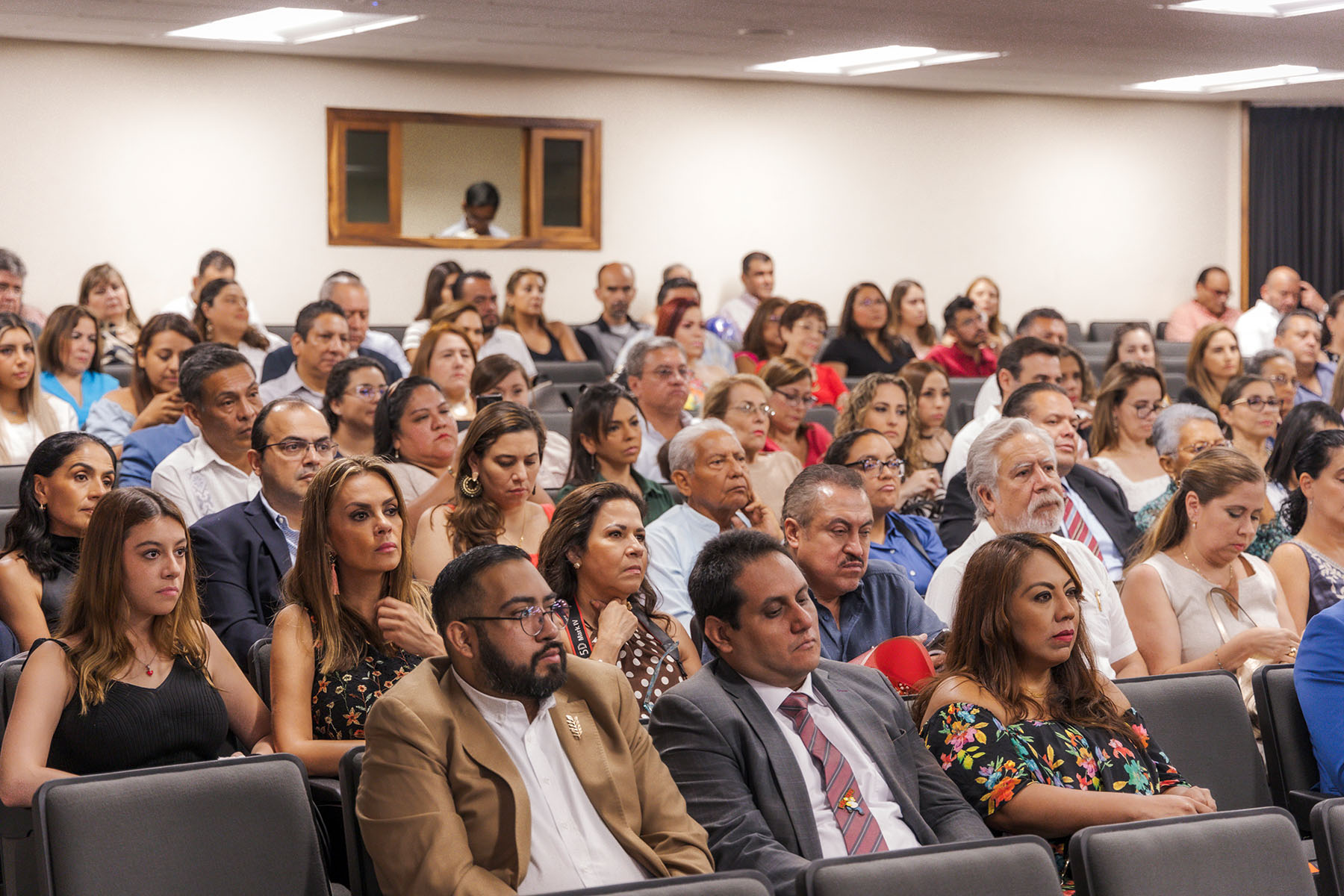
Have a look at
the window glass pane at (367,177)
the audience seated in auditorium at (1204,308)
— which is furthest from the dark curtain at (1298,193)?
the window glass pane at (367,177)

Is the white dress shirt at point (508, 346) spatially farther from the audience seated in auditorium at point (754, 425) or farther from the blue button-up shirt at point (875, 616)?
the blue button-up shirt at point (875, 616)

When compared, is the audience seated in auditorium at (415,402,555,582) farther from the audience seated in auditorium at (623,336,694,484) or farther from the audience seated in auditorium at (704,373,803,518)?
the audience seated in auditorium at (623,336,694,484)

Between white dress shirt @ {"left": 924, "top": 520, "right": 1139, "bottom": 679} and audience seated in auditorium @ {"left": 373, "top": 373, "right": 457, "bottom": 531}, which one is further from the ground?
audience seated in auditorium @ {"left": 373, "top": 373, "right": 457, "bottom": 531}

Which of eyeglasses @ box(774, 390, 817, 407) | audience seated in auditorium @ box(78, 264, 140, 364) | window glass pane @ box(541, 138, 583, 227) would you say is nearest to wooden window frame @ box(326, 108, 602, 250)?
window glass pane @ box(541, 138, 583, 227)

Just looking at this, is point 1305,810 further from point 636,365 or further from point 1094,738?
point 636,365

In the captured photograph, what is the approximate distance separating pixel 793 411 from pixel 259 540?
2525mm

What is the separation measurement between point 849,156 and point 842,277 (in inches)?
33.3

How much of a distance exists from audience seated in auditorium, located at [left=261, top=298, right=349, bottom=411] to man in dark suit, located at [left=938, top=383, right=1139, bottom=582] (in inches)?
90.6

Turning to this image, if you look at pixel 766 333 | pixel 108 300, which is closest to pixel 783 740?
pixel 766 333

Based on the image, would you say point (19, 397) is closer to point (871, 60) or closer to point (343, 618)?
point (343, 618)

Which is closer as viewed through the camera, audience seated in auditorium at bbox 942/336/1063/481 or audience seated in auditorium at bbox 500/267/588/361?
audience seated in auditorium at bbox 942/336/1063/481

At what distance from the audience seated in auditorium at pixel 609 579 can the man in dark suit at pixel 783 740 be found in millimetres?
461

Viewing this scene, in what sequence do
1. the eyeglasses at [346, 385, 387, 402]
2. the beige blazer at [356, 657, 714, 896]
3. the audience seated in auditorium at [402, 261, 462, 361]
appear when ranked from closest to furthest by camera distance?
the beige blazer at [356, 657, 714, 896] < the eyeglasses at [346, 385, 387, 402] < the audience seated in auditorium at [402, 261, 462, 361]

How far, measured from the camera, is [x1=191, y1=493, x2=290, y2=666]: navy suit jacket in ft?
10.2
